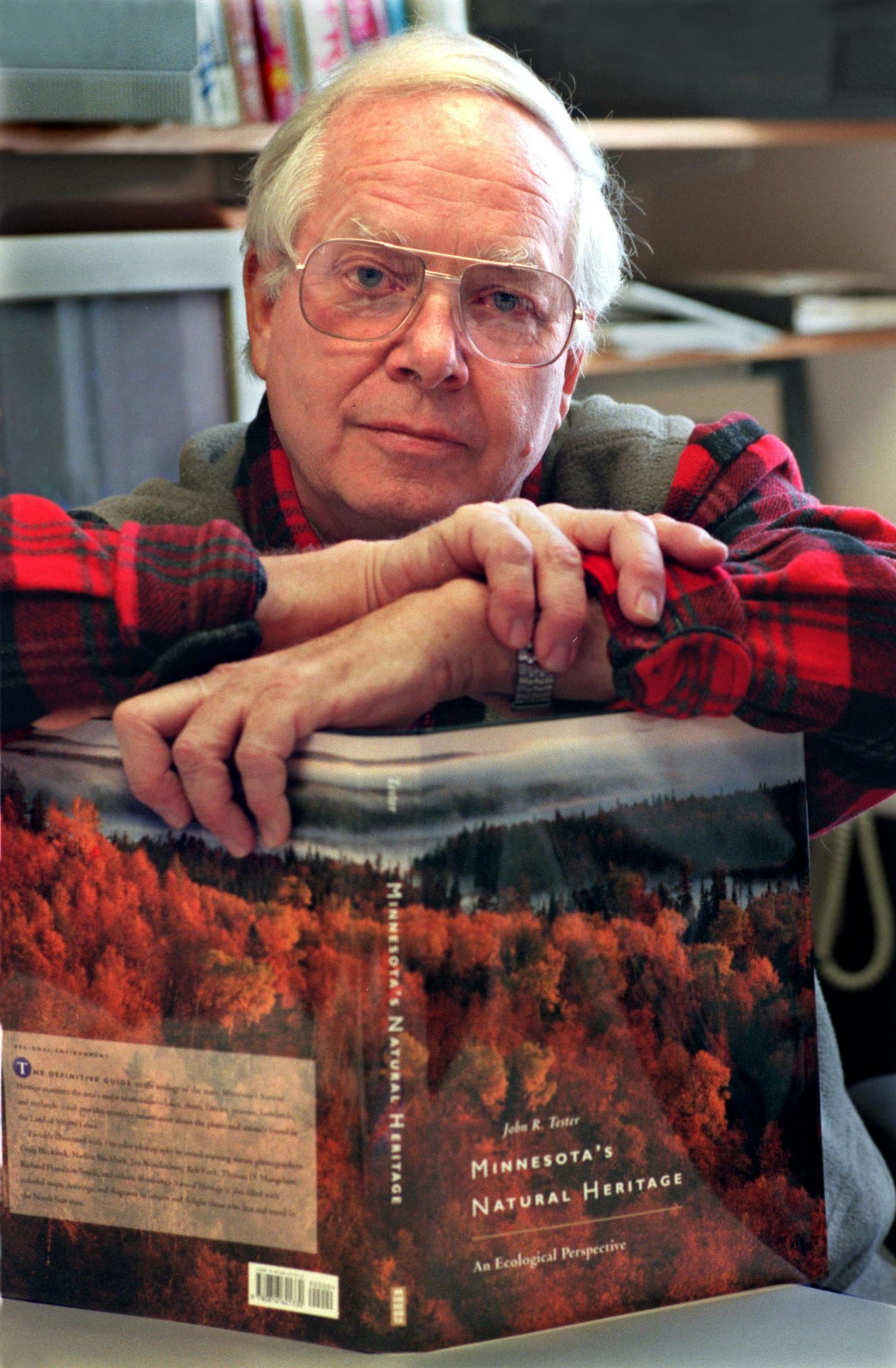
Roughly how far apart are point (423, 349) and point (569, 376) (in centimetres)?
14

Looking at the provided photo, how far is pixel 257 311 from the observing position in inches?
26.6

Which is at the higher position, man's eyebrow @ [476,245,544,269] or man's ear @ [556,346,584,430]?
man's eyebrow @ [476,245,544,269]

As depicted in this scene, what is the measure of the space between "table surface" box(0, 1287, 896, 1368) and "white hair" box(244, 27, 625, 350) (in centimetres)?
48

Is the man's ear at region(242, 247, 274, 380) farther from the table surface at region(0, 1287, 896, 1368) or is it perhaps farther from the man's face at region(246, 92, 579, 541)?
the table surface at region(0, 1287, 896, 1368)

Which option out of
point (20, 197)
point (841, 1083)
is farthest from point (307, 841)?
point (20, 197)

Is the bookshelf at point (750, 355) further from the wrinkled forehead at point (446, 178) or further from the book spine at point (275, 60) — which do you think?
the wrinkled forehead at point (446, 178)

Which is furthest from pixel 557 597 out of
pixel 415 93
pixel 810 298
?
pixel 810 298

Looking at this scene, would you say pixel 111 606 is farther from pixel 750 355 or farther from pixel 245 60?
pixel 750 355

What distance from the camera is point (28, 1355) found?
0.55 m

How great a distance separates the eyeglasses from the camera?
1.88 feet

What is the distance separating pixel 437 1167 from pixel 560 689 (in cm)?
20

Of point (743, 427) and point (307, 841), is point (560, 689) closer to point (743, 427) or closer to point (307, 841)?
point (307, 841)

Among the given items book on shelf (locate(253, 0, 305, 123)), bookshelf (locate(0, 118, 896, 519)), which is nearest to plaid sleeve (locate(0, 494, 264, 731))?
bookshelf (locate(0, 118, 896, 519))

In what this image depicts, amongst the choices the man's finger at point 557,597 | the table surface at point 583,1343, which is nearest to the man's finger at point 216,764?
the man's finger at point 557,597
